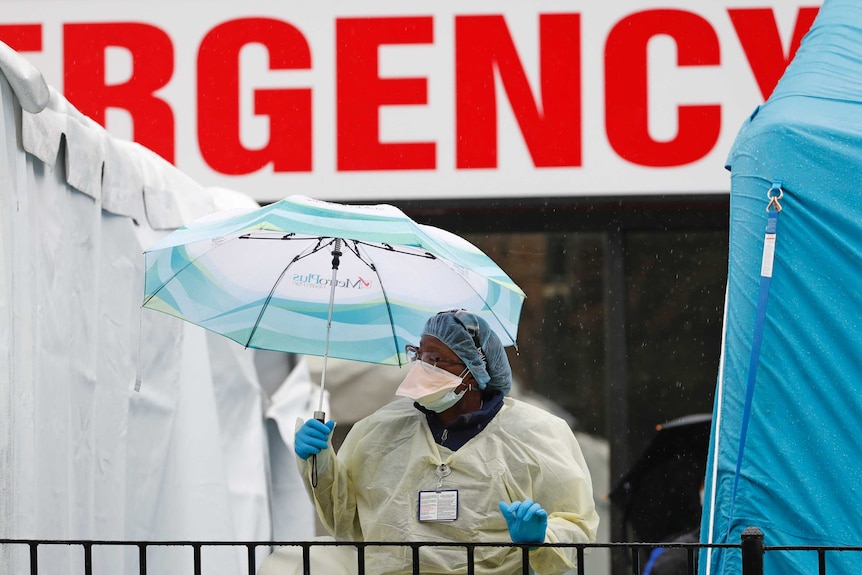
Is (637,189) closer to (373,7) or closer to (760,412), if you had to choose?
(373,7)

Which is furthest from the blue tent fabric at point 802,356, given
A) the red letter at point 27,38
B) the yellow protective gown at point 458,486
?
the red letter at point 27,38

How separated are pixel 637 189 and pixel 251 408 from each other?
2.33 meters

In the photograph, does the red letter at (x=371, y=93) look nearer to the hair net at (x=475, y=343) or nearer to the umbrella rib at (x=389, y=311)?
the umbrella rib at (x=389, y=311)

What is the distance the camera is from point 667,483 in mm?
6500

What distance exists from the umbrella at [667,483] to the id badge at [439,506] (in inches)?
112

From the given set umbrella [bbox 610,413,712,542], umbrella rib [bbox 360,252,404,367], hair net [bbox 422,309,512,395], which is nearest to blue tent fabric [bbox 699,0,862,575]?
hair net [bbox 422,309,512,395]

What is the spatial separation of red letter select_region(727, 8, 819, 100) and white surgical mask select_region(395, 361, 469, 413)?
3.69m

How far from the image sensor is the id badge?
3.58 m

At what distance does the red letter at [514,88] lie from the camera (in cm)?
678

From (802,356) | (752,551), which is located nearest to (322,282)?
(802,356)

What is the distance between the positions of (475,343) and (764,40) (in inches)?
145

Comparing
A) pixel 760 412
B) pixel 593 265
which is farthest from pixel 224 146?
pixel 760 412

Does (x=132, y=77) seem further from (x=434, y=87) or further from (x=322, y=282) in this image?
(x=322, y=282)

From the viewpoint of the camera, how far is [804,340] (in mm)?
3715
